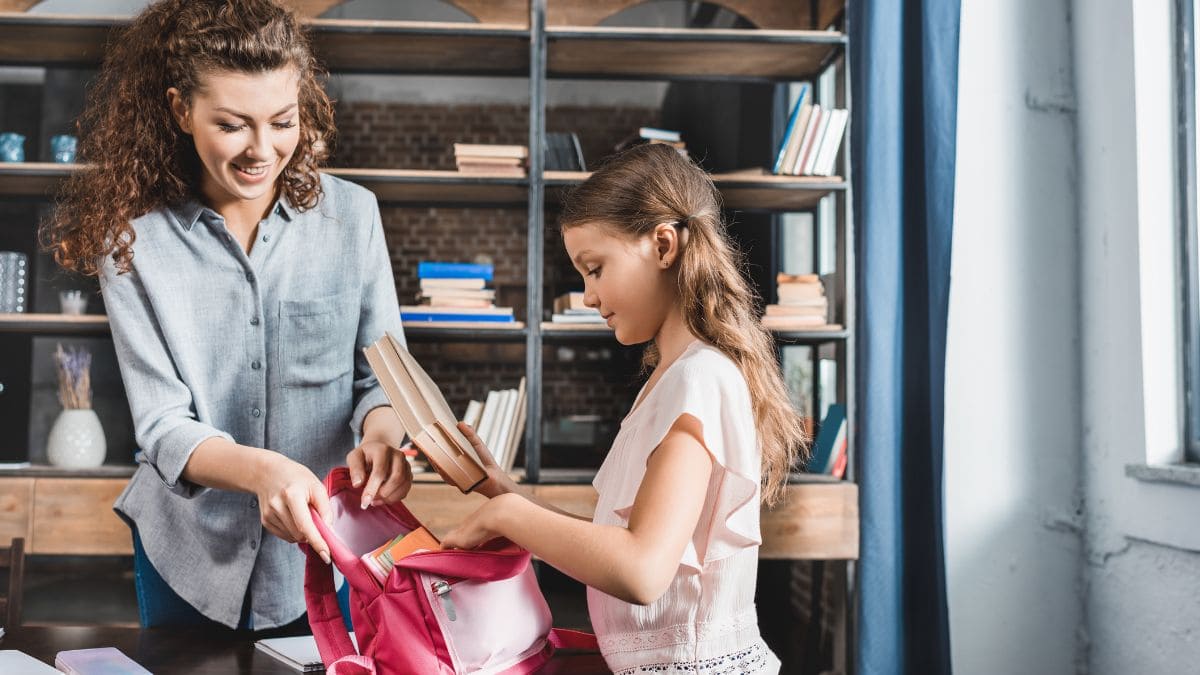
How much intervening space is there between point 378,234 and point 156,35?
1.43ft

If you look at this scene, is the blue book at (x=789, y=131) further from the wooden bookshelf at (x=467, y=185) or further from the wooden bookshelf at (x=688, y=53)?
the wooden bookshelf at (x=688, y=53)

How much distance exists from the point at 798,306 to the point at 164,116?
6.26 ft

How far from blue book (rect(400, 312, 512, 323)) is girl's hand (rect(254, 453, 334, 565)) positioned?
1671 millimetres

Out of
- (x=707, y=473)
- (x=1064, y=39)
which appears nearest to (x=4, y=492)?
(x=707, y=473)

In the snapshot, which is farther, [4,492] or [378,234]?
[4,492]

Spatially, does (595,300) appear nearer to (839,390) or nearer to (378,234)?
(378,234)

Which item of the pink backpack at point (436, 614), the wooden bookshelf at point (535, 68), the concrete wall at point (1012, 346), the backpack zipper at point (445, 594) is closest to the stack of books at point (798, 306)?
the wooden bookshelf at point (535, 68)

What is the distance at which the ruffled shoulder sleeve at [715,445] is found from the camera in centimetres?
99

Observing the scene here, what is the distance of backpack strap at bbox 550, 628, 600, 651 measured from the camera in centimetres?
108

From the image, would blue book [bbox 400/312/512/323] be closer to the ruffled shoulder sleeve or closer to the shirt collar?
the shirt collar

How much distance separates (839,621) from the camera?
2738 millimetres

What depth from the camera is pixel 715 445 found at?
980mm

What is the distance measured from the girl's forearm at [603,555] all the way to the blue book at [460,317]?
186cm

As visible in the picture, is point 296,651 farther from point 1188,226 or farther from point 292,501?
point 1188,226
